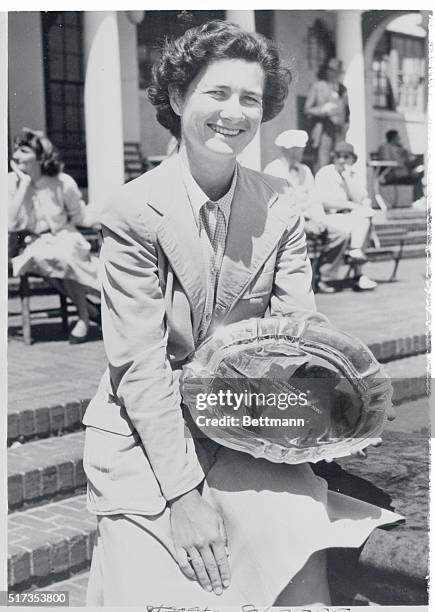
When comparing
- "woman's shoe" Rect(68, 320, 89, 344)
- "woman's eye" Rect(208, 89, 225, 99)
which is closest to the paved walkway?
"woman's shoe" Rect(68, 320, 89, 344)

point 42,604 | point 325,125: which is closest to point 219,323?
point 42,604

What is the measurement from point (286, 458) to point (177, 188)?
0.54 m

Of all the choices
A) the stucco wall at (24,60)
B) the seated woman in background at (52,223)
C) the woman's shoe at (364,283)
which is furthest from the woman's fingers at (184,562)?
the woman's shoe at (364,283)

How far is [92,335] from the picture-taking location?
3.54 metres

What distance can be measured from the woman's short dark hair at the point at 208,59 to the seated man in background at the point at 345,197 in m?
0.76

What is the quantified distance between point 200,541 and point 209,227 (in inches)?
22.6

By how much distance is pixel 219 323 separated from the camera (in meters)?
1.53

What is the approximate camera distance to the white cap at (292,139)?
6.59ft

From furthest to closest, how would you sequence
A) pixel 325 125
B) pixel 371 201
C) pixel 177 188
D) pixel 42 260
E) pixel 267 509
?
1. pixel 42 260
2. pixel 371 201
3. pixel 325 125
4. pixel 177 188
5. pixel 267 509

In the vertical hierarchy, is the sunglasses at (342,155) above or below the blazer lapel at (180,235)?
above

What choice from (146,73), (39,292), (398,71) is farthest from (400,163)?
(39,292)

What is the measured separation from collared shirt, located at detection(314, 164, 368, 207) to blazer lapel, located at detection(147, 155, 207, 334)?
3.06 ft

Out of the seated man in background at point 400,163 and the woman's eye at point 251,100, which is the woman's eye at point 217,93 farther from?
the seated man in background at point 400,163

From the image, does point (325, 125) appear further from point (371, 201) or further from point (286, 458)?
point (286, 458)
